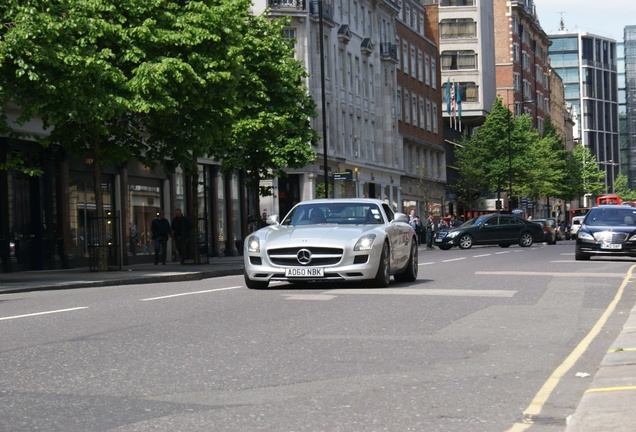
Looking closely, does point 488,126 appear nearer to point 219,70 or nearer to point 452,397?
point 219,70

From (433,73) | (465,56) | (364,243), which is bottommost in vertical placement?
(364,243)

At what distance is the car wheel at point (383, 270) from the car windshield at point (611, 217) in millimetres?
16546

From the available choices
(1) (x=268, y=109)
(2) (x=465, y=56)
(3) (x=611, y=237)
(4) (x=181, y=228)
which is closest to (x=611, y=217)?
(3) (x=611, y=237)

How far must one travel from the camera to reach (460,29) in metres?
115

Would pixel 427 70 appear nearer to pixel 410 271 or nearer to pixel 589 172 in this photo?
pixel 410 271

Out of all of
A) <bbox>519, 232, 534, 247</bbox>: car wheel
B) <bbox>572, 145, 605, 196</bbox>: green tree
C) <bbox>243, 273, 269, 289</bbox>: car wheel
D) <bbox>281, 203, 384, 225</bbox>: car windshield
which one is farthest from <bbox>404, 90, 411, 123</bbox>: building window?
<bbox>572, 145, 605, 196</bbox>: green tree

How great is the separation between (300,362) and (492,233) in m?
49.2

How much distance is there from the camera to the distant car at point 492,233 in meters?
58.1

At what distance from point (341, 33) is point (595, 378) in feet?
Result: 209

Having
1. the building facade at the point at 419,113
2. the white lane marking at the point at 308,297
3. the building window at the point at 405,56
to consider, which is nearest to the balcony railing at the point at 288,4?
the building facade at the point at 419,113

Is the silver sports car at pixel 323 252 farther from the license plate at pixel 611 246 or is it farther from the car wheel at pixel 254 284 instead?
the license plate at pixel 611 246

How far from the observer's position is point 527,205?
407 ft

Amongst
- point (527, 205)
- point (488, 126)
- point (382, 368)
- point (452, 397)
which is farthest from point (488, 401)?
point (527, 205)

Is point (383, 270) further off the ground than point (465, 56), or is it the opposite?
point (465, 56)
